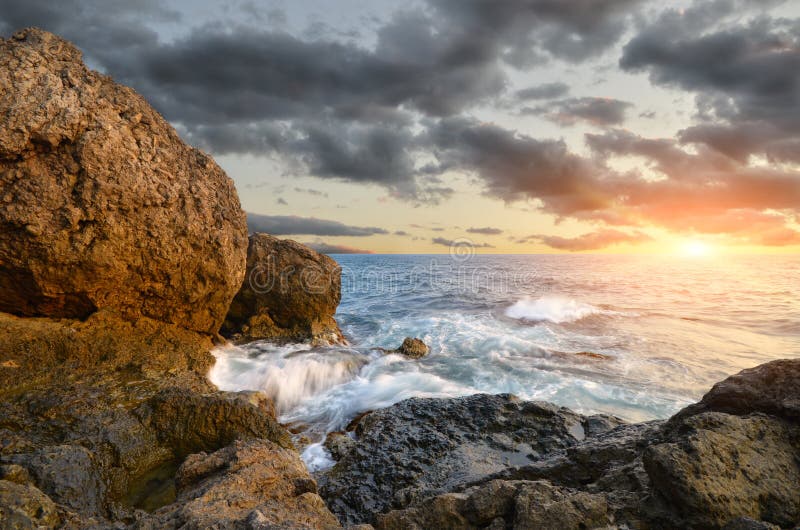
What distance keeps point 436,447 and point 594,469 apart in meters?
1.87

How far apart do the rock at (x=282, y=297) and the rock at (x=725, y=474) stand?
1225 centimetres

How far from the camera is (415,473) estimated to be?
14.9ft

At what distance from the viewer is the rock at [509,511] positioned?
2701 mm

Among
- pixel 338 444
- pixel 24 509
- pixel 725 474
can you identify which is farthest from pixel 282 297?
pixel 725 474

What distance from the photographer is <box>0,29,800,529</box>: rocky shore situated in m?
2.87

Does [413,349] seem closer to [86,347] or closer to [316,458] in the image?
[316,458]

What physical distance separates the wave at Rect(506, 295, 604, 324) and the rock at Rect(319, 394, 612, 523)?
16.0 metres

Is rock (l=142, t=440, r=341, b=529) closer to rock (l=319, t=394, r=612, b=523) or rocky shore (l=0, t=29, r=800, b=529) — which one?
rocky shore (l=0, t=29, r=800, b=529)

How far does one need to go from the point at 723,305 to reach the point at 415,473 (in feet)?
92.2

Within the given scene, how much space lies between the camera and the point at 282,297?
46.5 feet

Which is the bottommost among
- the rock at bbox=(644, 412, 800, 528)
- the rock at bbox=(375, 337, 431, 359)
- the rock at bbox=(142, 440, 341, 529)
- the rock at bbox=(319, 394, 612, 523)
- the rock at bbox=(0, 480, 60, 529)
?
the rock at bbox=(375, 337, 431, 359)

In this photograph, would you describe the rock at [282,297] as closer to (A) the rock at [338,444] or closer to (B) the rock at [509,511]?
(A) the rock at [338,444]

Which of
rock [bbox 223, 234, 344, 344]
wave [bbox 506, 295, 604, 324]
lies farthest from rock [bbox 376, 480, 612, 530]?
wave [bbox 506, 295, 604, 324]

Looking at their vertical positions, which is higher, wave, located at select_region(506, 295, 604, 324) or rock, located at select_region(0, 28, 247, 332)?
rock, located at select_region(0, 28, 247, 332)
